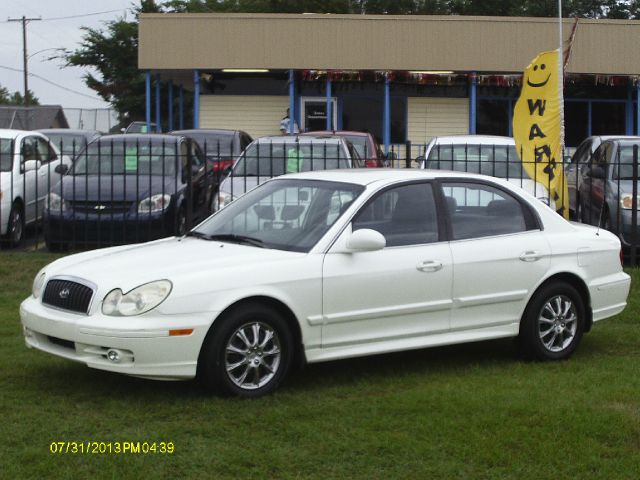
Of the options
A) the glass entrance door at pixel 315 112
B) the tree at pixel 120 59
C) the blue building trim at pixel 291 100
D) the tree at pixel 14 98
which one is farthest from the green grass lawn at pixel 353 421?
the tree at pixel 14 98

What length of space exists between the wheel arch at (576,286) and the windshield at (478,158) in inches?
260

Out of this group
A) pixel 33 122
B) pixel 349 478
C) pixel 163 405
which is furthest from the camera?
pixel 33 122

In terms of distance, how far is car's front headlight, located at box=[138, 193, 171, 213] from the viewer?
43.6ft

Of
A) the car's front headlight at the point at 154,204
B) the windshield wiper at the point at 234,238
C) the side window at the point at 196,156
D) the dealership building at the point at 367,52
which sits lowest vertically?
the windshield wiper at the point at 234,238

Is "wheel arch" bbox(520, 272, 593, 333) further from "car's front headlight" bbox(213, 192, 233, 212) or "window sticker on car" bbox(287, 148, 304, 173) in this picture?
"window sticker on car" bbox(287, 148, 304, 173)

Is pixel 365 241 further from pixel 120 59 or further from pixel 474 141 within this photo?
pixel 120 59

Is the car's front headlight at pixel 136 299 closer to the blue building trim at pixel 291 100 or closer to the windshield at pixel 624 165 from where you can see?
the windshield at pixel 624 165

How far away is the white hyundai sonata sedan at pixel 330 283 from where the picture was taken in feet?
21.1

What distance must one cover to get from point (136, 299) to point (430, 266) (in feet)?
6.71

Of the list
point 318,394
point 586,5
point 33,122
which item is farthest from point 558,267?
point 586,5

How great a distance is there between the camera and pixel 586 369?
7.70 metres

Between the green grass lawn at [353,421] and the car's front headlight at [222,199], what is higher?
Answer: the car's front headlight at [222,199]

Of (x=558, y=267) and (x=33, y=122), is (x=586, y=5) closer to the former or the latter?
(x=33, y=122)

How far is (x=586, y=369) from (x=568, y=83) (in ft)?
78.3
